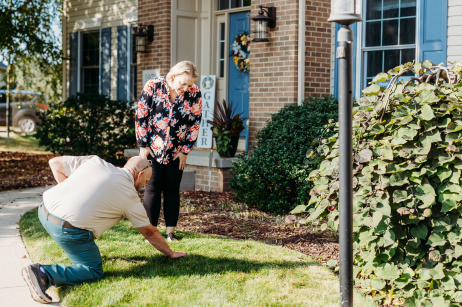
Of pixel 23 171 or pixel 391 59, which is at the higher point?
pixel 391 59

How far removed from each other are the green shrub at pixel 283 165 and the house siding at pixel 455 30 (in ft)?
4.96

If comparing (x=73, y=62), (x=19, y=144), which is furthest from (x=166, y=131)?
(x=19, y=144)

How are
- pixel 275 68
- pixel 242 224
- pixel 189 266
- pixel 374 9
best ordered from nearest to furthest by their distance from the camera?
pixel 189 266 < pixel 242 224 < pixel 374 9 < pixel 275 68

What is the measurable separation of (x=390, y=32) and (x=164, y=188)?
12.8 feet

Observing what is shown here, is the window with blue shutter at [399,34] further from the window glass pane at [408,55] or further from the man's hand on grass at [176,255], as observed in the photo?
the man's hand on grass at [176,255]

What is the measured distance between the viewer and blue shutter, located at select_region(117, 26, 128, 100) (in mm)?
11156

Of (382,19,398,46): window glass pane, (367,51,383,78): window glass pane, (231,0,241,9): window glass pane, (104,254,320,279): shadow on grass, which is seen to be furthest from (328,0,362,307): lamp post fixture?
(231,0,241,9): window glass pane

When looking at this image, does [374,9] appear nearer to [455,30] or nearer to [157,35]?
[455,30]

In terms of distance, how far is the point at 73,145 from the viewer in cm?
984

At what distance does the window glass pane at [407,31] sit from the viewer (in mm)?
6402

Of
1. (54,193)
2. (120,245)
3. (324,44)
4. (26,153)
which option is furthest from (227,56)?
(26,153)

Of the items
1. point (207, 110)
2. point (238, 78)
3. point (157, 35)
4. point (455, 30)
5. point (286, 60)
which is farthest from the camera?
point (157, 35)

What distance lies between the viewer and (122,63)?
11312mm

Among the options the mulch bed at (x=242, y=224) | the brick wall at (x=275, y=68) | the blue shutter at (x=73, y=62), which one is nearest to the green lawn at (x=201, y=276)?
the mulch bed at (x=242, y=224)
